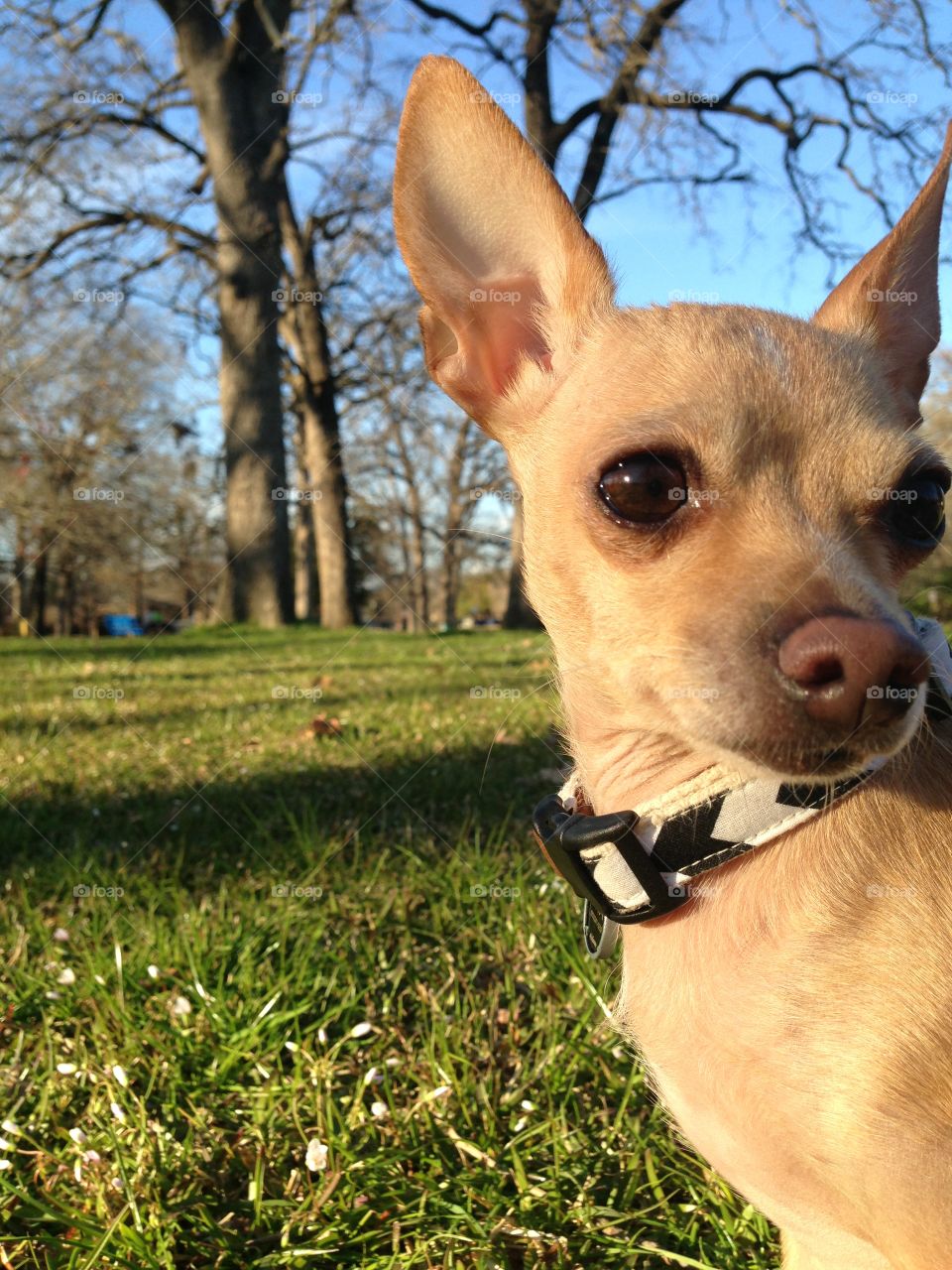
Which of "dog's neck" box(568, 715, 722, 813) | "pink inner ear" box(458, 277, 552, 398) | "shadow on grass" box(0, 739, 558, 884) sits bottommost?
"shadow on grass" box(0, 739, 558, 884)

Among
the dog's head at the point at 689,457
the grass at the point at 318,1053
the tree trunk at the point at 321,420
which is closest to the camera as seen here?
the dog's head at the point at 689,457

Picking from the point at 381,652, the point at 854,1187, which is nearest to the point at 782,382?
the point at 854,1187

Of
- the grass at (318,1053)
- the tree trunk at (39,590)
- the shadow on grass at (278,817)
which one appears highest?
the tree trunk at (39,590)

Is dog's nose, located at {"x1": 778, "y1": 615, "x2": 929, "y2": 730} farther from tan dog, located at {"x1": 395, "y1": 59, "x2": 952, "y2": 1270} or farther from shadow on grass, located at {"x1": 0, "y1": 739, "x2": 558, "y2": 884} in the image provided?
shadow on grass, located at {"x1": 0, "y1": 739, "x2": 558, "y2": 884}

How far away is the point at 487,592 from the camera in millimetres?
71562

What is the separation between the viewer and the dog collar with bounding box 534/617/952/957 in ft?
4.85

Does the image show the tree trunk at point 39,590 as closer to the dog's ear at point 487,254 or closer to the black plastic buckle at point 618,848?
the dog's ear at point 487,254

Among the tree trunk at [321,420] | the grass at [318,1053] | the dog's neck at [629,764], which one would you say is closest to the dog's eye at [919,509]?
the dog's neck at [629,764]

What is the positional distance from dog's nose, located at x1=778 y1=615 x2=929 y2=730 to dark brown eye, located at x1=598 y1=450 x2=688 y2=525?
1.35ft

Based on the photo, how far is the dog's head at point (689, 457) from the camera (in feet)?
4.60

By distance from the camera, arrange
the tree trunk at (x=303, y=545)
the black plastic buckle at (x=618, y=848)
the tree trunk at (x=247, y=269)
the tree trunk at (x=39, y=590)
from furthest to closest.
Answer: the tree trunk at (x=39, y=590)
the tree trunk at (x=303, y=545)
the tree trunk at (x=247, y=269)
the black plastic buckle at (x=618, y=848)

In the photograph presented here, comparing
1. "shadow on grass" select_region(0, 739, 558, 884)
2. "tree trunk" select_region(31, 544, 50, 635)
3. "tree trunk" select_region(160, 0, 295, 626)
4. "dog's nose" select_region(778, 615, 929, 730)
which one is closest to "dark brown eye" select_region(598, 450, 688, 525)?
"dog's nose" select_region(778, 615, 929, 730)

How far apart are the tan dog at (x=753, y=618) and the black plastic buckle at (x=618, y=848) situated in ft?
0.20

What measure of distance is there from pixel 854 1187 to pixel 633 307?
188 centimetres
